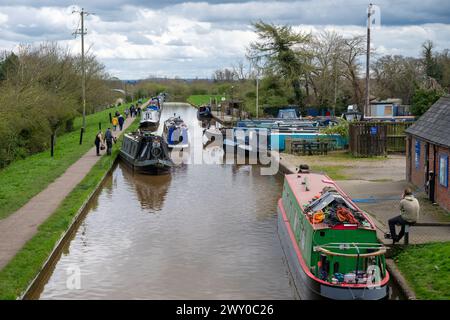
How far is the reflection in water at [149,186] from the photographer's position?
861 inches

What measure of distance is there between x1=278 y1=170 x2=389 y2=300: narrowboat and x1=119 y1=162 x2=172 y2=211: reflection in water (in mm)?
8760

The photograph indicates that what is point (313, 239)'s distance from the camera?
460 inches

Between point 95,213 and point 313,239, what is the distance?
997 cm

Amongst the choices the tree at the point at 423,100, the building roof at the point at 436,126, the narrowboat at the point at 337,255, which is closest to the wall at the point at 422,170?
the building roof at the point at 436,126

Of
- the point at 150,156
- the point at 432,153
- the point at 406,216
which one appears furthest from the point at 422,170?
the point at 150,156

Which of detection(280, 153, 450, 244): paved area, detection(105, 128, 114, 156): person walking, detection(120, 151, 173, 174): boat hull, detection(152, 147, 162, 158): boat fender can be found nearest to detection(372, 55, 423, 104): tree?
detection(280, 153, 450, 244): paved area

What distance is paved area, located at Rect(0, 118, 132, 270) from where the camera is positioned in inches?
565

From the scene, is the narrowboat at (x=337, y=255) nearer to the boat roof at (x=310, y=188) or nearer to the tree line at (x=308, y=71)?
the boat roof at (x=310, y=188)

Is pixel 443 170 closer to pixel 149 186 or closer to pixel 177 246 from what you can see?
pixel 177 246

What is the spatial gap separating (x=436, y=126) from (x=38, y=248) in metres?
11.3

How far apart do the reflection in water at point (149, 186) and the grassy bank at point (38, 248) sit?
185 centimetres
